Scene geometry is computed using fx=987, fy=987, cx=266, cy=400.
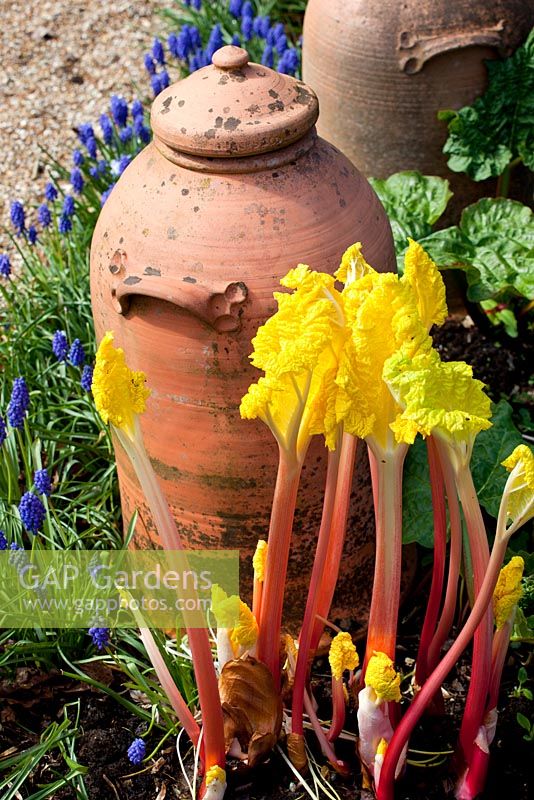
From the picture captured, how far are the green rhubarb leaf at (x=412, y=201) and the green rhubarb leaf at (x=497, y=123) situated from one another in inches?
7.4

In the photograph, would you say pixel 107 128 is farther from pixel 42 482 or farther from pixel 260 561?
pixel 260 561

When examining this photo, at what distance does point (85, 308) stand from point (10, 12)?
9.75 ft

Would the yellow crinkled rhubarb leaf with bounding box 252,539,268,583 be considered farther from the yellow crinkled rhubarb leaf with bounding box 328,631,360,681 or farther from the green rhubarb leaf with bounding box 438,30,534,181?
the green rhubarb leaf with bounding box 438,30,534,181

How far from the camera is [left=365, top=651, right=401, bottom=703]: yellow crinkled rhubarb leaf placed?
1.77m

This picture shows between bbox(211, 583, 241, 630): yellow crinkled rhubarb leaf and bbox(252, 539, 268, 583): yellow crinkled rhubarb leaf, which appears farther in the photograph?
bbox(252, 539, 268, 583): yellow crinkled rhubarb leaf

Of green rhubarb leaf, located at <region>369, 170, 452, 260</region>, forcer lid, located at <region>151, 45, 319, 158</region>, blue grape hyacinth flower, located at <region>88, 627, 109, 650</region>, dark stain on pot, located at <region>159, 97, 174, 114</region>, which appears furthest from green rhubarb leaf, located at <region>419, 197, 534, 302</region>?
blue grape hyacinth flower, located at <region>88, 627, 109, 650</region>

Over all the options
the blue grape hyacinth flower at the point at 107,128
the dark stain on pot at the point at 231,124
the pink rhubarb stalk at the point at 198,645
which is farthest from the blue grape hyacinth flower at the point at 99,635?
the blue grape hyacinth flower at the point at 107,128

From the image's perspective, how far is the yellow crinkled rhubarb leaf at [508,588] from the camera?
184 cm

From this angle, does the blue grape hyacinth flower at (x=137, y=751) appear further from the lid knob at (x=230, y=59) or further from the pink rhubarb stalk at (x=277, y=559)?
the lid knob at (x=230, y=59)

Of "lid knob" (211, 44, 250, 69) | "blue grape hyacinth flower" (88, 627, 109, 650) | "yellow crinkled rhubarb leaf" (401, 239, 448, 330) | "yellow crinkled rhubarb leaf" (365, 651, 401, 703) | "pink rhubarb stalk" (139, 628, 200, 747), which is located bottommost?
"blue grape hyacinth flower" (88, 627, 109, 650)

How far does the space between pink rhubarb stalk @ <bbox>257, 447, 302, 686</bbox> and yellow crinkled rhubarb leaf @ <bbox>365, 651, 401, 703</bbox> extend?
242 millimetres

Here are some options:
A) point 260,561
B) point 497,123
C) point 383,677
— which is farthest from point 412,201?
point 383,677

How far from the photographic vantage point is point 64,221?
3.26 metres

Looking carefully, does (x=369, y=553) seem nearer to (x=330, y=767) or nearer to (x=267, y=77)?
(x=330, y=767)
